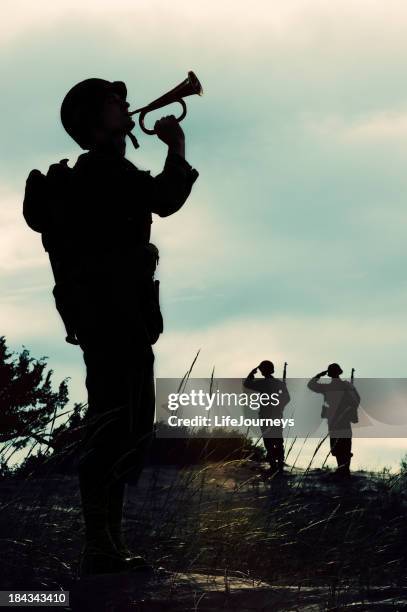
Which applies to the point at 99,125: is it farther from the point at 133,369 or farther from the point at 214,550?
the point at 214,550

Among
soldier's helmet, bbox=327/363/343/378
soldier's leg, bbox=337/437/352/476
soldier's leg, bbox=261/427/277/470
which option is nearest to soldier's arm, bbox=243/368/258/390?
soldier's helmet, bbox=327/363/343/378

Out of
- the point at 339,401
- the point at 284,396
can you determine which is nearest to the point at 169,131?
the point at 339,401

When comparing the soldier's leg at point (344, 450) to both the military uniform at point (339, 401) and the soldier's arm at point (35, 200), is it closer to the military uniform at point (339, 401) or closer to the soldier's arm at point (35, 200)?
the military uniform at point (339, 401)

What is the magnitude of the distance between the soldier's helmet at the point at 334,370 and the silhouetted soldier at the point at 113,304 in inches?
414

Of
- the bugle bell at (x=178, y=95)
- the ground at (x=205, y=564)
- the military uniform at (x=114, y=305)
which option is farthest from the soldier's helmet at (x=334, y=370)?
the military uniform at (x=114, y=305)

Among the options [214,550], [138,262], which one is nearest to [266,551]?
[214,550]

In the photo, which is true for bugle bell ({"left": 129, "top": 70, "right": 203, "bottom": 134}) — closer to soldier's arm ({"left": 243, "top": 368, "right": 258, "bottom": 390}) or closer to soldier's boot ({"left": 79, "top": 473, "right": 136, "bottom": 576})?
soldier's boot ({"left": 79, "top": 473, "right": 136, "bottom": 576})

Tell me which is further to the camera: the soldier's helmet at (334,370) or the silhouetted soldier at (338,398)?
the soldier's helmet at (334,370)

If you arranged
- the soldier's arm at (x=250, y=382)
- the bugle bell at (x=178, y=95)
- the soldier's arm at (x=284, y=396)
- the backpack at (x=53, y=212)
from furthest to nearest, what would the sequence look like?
the soldier's arm at (x=250, y=382), the soldier's arm at (x=284, y=396), the bugle bell at (x=178, y=95), the backpack at (x=53, y=212)

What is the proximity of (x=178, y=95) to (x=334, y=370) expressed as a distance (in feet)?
34.3

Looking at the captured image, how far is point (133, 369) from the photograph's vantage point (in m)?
3.75

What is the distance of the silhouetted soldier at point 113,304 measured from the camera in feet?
12.2

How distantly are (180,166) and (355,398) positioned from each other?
10488 millimetres

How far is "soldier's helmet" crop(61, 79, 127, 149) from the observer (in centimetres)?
395
